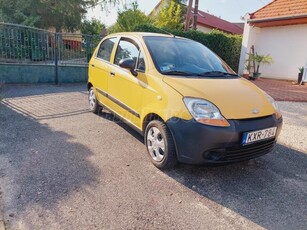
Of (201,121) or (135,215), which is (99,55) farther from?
(135,215)

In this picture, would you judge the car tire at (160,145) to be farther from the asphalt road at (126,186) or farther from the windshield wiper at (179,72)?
the windshield wiper at (179,72)

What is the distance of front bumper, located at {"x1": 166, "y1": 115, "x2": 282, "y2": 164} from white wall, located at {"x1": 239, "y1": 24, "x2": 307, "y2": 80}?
1053cm

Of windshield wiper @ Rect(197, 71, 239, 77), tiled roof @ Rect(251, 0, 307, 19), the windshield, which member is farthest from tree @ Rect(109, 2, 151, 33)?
windshield wiper @ Rect(197, 71, 239, 77)

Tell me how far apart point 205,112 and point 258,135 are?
0.69 m

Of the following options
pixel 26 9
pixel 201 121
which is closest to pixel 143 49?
pixel 201 121

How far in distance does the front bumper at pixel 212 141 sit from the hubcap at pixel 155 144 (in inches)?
12.0

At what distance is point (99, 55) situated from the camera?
16.5ft

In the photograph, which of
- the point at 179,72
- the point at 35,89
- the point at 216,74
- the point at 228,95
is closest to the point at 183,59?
the point at 179,72

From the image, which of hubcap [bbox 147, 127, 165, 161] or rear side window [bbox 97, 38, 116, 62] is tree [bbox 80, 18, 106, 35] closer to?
rear side window [bbox 97, 38, 116, 62]

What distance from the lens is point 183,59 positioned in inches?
146

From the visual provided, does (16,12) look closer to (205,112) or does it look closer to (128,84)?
(128,84)

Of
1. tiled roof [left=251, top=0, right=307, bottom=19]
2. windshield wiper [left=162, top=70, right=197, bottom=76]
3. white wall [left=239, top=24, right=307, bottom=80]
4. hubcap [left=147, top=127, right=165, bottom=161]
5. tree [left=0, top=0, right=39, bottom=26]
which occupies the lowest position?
hubcap [left=147, top=127, right=165, bottom=161]

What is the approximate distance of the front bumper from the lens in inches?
104

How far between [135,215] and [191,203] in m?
0.61
